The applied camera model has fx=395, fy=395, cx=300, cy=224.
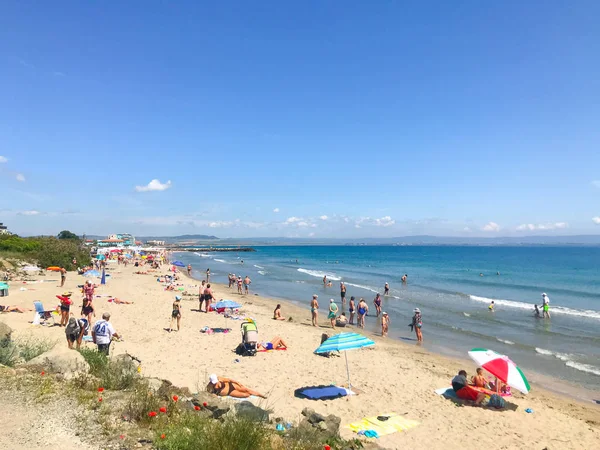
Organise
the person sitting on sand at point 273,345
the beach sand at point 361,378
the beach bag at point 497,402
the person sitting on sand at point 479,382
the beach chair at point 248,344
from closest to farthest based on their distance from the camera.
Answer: the beach sand at point 361,378, the beach bag at point 497,402, the person sitting on sand at point 479,382, the beach chair at point 248,344, the person sitting on sand at point 273,345

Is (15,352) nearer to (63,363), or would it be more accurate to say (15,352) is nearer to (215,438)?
(63,363)

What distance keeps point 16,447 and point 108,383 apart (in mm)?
2196

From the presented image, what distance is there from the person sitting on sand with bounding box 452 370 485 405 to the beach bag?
0.20m

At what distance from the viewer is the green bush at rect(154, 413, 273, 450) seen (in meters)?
4.32

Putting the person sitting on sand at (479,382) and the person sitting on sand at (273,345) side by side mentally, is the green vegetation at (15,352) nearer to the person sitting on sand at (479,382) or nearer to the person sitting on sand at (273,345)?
the person sitting on sand at (273,345)

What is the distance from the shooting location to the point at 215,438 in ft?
14.4

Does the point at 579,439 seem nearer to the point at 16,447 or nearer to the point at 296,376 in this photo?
the point at 296,376

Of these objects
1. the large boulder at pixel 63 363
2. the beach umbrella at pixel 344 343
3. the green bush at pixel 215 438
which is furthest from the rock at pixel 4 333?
the beach umbrella at pixel 344 343

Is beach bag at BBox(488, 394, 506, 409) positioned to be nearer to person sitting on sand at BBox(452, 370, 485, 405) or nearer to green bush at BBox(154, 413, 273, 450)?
person sitting on sand at BBox(452, 370, 485, 405)

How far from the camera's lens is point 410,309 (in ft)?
82.7

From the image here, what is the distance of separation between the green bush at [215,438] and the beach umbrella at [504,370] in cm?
694

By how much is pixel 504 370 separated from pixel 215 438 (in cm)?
787

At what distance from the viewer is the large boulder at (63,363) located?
7.18 m

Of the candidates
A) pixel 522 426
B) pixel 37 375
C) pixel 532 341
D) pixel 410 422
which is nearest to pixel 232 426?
pixel 37 375
